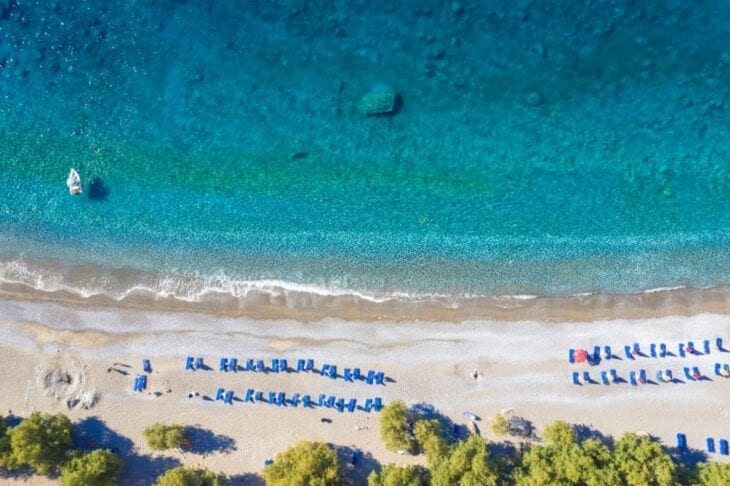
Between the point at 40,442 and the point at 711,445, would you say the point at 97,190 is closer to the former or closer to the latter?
the point at 40,442

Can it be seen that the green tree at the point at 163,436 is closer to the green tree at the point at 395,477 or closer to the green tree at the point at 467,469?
the green tree at the point at 395,477

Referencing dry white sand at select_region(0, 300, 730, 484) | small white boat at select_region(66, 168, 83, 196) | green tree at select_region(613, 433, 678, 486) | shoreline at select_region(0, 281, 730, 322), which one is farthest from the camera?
small white boat at select_region(66, 168, 83, 196)

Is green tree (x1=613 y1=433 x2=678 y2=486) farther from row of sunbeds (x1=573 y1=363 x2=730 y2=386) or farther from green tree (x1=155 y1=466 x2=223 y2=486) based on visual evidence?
green tree (x1=155 y1=466 x2=223 y2=486)

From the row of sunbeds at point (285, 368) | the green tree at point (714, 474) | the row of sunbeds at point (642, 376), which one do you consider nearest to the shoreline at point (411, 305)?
the row of sunbeds at point (285, 368)

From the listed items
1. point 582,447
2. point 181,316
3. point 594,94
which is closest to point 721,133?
point 594,94

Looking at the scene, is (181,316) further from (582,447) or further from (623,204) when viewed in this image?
(623,204)

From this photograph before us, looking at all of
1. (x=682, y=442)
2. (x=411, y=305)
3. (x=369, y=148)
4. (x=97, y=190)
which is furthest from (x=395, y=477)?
(x=97, y=190)

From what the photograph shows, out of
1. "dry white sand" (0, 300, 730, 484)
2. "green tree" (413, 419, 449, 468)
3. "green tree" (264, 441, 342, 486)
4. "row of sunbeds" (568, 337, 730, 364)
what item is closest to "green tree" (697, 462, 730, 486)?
"dry white sand" (0, 300, 730, 484)
